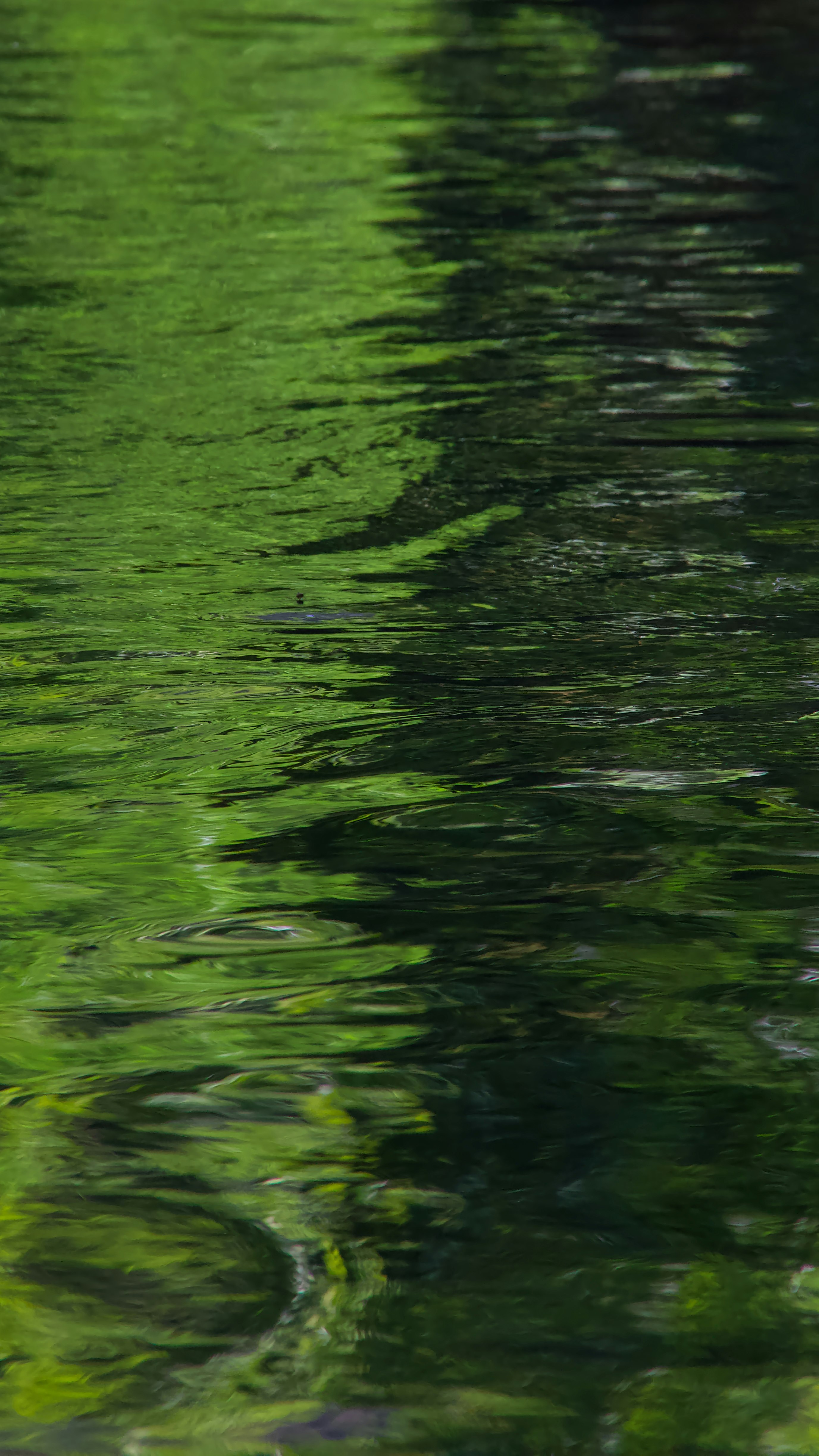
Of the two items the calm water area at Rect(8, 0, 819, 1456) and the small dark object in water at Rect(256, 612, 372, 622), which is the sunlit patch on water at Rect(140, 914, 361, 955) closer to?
the calm water area at Rect(8, 0, 819, 1456)

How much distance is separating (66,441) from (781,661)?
6.51 feet

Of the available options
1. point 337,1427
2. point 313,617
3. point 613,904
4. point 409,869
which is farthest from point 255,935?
point 313,617

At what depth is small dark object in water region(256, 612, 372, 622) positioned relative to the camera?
2.74 m

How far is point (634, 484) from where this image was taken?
3436 mm

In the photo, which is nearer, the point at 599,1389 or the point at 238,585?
the point at 599,1389

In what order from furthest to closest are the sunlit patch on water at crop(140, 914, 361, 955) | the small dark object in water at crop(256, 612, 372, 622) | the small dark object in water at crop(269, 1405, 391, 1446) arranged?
the small dark object in water at crop(256, 612, 372, 622) → the sunlit patch on water at crop(140, 914, 361, 955) → the small dark object in water at crop(269, 1405, 391, 1446)

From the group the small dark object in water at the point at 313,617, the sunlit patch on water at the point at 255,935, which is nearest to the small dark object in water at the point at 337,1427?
the sunlit patch on water at the point at 255,935

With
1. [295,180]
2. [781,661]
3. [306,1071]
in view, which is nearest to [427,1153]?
[306,1071]

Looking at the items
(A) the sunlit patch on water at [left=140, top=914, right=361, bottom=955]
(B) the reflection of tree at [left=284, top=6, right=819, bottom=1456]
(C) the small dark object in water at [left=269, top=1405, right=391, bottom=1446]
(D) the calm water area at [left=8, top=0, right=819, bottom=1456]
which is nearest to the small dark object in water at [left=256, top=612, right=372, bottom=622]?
(D) the calm water area at [left=8, top=0, right=819, bottom=1456]

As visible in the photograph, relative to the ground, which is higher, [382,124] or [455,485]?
[382,124]

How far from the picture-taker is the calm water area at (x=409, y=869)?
1188 millimetres

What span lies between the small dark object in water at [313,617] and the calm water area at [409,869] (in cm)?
1

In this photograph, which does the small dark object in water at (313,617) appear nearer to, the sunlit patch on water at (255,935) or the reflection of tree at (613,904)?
the reflection of tree at (613,904)

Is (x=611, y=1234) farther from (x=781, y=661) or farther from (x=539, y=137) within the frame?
(x=539, y=137)
